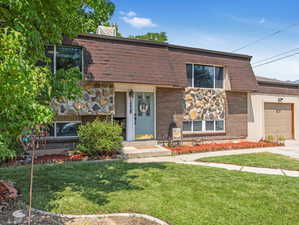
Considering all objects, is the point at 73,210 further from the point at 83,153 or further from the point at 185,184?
the point at 83,153

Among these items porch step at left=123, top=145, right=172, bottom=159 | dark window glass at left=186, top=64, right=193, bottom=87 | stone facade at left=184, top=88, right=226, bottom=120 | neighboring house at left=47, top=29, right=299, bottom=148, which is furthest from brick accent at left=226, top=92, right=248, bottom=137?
porch step at left=123, top=145, right=172, bottom=159

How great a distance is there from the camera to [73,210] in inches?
143

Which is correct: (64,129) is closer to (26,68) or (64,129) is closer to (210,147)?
(210,147)

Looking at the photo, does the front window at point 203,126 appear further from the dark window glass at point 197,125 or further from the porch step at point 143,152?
the porch step at point 143,152

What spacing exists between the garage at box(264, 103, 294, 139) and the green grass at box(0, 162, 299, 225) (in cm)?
911

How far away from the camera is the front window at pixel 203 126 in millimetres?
11587

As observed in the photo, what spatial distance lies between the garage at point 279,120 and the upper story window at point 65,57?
11.6 meters

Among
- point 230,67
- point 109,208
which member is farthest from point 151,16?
point 109,208

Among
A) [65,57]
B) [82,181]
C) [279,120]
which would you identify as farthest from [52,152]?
[279,120]

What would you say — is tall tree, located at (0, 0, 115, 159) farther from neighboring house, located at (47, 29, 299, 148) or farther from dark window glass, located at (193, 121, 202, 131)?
dark window glass, located at (193, 121, 202, 131)

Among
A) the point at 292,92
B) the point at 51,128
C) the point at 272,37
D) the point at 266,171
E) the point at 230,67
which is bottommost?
the point at 266,171

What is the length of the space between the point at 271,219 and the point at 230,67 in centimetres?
1025

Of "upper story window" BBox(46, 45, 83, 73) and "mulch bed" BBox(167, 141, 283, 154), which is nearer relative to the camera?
"upper story window" BBox(46, 45, 83, 73)

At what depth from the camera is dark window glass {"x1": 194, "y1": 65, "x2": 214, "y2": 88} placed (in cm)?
1177
